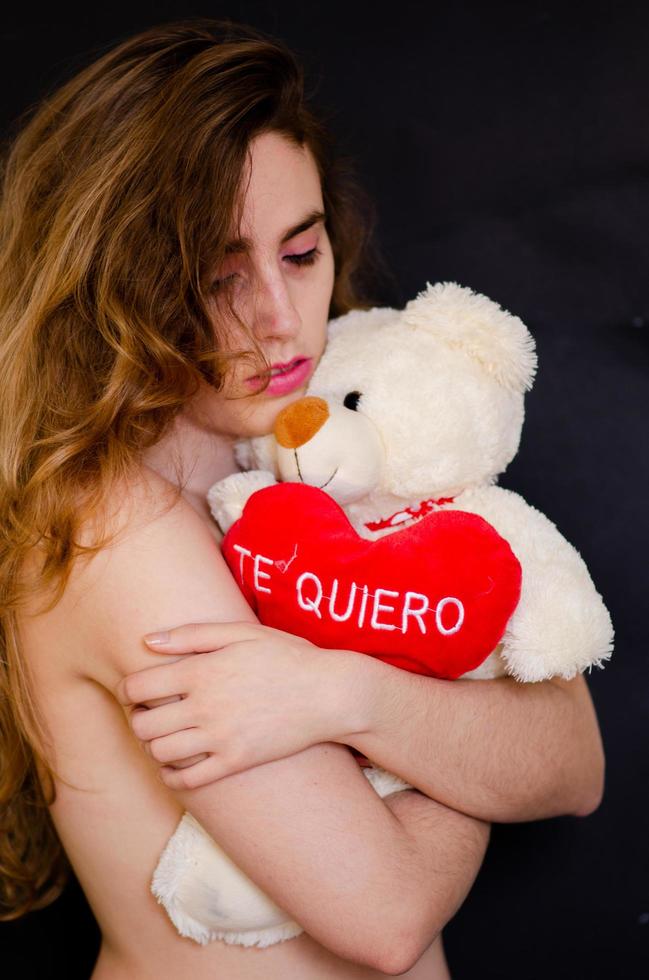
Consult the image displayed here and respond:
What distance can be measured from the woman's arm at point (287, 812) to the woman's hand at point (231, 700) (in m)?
0.03

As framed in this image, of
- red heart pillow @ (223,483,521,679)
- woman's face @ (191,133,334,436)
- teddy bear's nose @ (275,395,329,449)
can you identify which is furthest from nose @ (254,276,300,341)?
red heart pillow @ (223,483,521,679)

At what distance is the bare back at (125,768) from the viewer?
1036 mm

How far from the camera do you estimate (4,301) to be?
125 centimetres

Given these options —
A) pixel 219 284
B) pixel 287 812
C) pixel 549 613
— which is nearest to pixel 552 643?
pixel 549 613

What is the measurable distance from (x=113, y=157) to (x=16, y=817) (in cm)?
102

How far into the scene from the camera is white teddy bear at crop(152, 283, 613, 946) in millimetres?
1099

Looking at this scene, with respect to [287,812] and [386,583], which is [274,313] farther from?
[287,812]

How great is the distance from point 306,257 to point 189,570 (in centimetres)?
52

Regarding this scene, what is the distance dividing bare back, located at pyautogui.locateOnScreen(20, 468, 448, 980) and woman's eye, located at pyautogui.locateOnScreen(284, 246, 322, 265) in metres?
0.40

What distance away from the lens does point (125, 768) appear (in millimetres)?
1164

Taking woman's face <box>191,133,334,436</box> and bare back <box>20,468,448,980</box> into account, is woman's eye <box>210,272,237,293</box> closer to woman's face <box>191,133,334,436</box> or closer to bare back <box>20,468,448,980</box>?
woman's face <box>191,133,334,436</box>

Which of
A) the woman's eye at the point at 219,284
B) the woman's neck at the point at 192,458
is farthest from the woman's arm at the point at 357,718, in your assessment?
the woman's eye at the point at 219,284

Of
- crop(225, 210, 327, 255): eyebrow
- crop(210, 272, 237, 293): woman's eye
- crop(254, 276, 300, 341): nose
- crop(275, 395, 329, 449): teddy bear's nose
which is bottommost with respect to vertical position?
crop(275, 395, 329, 449): teddy bear's nose

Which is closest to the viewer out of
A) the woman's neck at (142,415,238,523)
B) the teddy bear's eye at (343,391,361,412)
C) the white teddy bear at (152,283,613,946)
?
the white teddy bear at (152,283,613,946)
